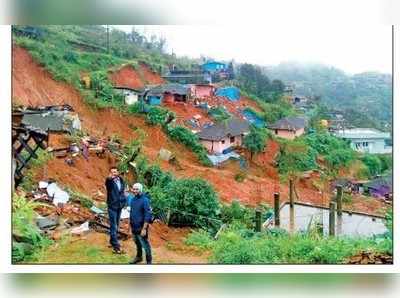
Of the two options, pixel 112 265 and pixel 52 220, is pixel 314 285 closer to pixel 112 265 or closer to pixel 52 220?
pixel 112 265

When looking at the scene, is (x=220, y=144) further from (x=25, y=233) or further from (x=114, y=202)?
(x=25, y=233)

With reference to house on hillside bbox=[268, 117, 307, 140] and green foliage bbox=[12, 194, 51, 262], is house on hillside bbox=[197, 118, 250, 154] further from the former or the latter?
green foliage bbox=[12, 194, 51, 262]

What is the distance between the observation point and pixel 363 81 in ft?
13.6

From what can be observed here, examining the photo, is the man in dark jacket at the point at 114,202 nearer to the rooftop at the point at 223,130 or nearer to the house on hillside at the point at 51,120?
the house on hillside at the point at 51,120

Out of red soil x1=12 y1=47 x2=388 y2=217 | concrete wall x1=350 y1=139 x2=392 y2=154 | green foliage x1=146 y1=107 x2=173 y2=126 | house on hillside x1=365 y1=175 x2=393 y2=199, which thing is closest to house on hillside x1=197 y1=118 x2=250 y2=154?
red soil x1=12 y1=47 x2=388 y2=217

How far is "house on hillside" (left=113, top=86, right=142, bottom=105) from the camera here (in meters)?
4.19

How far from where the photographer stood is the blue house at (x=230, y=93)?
13.8 feet

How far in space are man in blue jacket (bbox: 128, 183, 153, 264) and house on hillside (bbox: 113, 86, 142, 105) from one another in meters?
0.51

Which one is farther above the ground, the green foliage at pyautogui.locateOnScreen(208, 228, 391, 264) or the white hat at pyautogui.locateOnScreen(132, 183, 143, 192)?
the white hat at pyautogui.locateOnScreen(132, 183, 143, 192)

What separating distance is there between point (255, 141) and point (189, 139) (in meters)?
0.40

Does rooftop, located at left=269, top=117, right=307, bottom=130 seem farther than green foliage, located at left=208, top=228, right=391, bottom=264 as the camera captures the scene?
Yes

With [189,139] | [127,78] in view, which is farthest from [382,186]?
[127,78]

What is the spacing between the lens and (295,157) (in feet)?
13.9

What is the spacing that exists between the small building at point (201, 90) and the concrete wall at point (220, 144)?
0.28 metres
